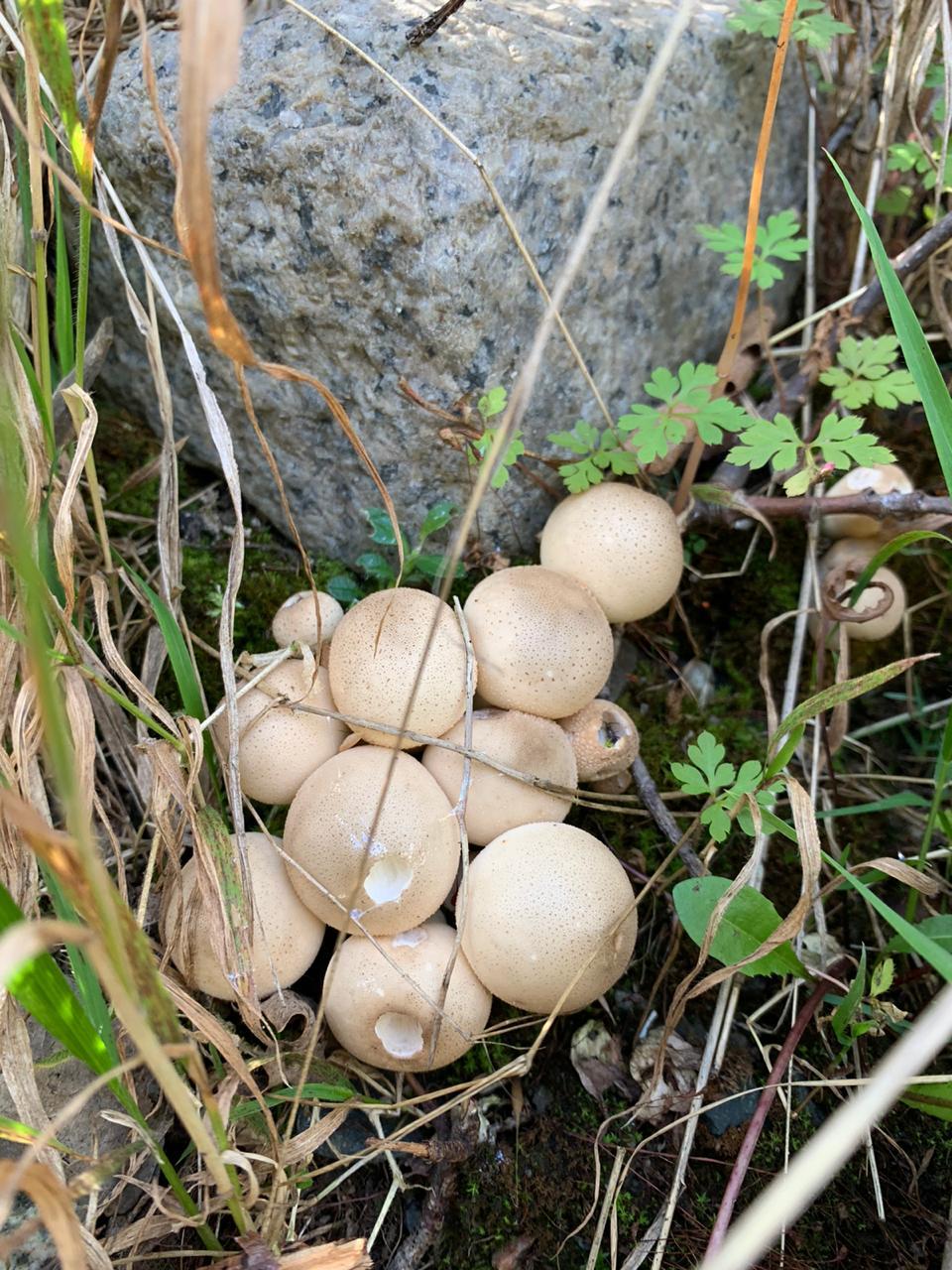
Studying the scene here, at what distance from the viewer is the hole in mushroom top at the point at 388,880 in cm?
178

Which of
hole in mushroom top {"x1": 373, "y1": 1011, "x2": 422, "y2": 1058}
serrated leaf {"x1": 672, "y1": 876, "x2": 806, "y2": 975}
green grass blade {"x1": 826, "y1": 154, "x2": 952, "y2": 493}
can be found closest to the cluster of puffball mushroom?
hole in mushroom top {"x1": 373, "y1": 1011, "x2": 422, "y2": 1058}

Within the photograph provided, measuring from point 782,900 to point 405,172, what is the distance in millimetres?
1729

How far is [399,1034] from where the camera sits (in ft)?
6.08

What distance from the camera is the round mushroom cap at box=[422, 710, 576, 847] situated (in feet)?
6.27

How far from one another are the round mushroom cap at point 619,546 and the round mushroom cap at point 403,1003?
0.81 m

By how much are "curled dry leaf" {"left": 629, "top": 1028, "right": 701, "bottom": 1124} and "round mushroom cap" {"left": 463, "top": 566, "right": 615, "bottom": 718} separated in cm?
67

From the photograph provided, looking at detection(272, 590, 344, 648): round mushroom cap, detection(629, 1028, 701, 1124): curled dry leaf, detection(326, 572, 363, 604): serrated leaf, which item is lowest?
detection(629, 1028, 701, 1124): curled dry leaf

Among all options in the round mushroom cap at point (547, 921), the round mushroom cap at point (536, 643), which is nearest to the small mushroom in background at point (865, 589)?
the round mushroom cap at point (536, 643)

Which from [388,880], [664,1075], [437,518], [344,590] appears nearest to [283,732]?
[388,880]

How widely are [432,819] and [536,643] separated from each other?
40cm

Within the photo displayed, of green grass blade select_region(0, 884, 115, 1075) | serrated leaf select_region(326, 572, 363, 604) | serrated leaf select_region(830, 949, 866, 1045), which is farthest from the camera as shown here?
serrated leaf select_region(326, 572, 363, 604)

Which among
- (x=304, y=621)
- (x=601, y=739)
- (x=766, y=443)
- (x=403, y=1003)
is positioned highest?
(x=766, y=443)

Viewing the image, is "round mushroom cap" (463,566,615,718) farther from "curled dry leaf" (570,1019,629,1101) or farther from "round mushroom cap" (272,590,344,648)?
"curled dry leaf" (570,1019,629,1101)

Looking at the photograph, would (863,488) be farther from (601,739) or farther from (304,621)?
(304,621)
